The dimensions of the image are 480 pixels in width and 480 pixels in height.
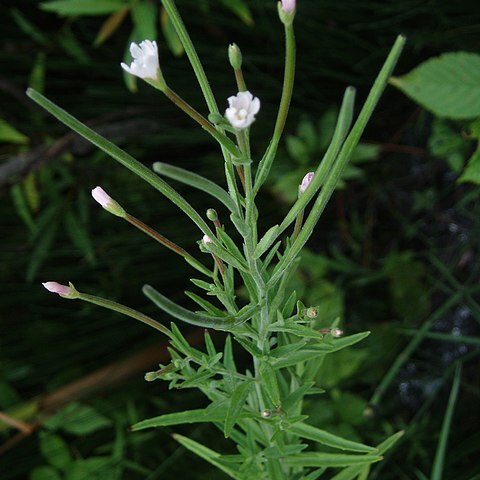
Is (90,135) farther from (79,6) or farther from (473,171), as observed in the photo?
(79,6)

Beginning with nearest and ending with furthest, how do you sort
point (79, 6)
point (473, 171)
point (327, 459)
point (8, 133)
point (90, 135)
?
point (90, 135), point (327, 459), point (473, 171), point (79, 6), point (8, 133)

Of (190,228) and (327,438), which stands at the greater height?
(190,228)

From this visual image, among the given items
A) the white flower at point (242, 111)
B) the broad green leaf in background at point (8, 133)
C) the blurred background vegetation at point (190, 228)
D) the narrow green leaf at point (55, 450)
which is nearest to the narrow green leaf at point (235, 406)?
the white flower at point (242, 111)

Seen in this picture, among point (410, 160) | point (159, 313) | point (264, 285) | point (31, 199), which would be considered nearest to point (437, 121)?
point (410, 160)

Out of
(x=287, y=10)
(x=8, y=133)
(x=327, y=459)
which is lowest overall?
(x=327, y=459)

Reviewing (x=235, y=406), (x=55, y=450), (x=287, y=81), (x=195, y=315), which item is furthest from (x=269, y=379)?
(x=55, y=450)

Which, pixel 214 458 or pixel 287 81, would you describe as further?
pixel 214 458

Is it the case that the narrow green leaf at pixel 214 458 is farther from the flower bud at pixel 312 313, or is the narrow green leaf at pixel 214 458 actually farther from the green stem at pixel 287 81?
the green stem at pixel 287 81

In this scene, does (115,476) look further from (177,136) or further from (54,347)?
(177,136)
